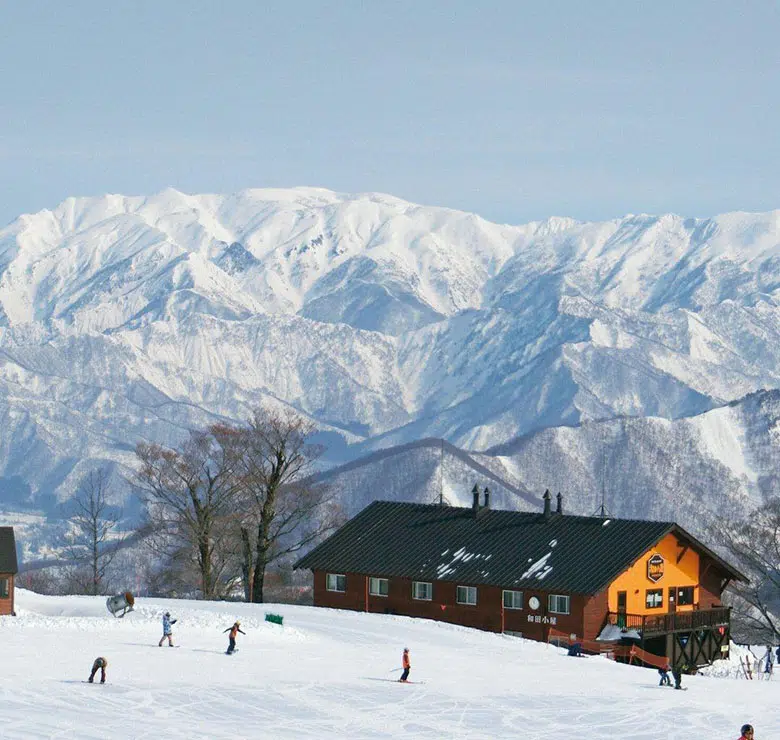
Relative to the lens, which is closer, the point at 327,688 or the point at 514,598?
the point at 327,688

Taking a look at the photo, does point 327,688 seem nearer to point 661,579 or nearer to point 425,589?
point 425,589

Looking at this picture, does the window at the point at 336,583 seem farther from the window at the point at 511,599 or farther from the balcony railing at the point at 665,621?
the balcony railing at the point at 665,621

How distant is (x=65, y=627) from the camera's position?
72.1 metres

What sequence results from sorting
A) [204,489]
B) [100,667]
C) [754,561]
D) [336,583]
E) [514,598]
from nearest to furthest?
[100,667], [514,598], [336,583], [204,489], [754,561]

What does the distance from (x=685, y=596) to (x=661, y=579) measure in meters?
3.08

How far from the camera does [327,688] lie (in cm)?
5981

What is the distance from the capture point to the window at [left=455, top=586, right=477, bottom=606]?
87.5 metres

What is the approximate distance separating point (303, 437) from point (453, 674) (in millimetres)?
32201

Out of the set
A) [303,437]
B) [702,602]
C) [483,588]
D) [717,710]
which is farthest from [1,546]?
[717,710]

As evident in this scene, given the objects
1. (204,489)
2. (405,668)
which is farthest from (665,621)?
(204,489)

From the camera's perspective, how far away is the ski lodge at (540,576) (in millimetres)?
84250

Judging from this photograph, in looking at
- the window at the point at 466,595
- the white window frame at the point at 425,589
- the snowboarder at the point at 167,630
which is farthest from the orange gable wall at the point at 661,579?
the snowboarder at the point at 167,630

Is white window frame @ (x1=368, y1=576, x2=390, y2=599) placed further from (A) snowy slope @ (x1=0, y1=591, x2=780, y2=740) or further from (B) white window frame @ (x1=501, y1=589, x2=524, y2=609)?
(A) snowy slope @ (x1=0, y1=591, x2=780, y2=740)

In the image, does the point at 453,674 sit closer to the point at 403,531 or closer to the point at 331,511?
the point at 403,531
